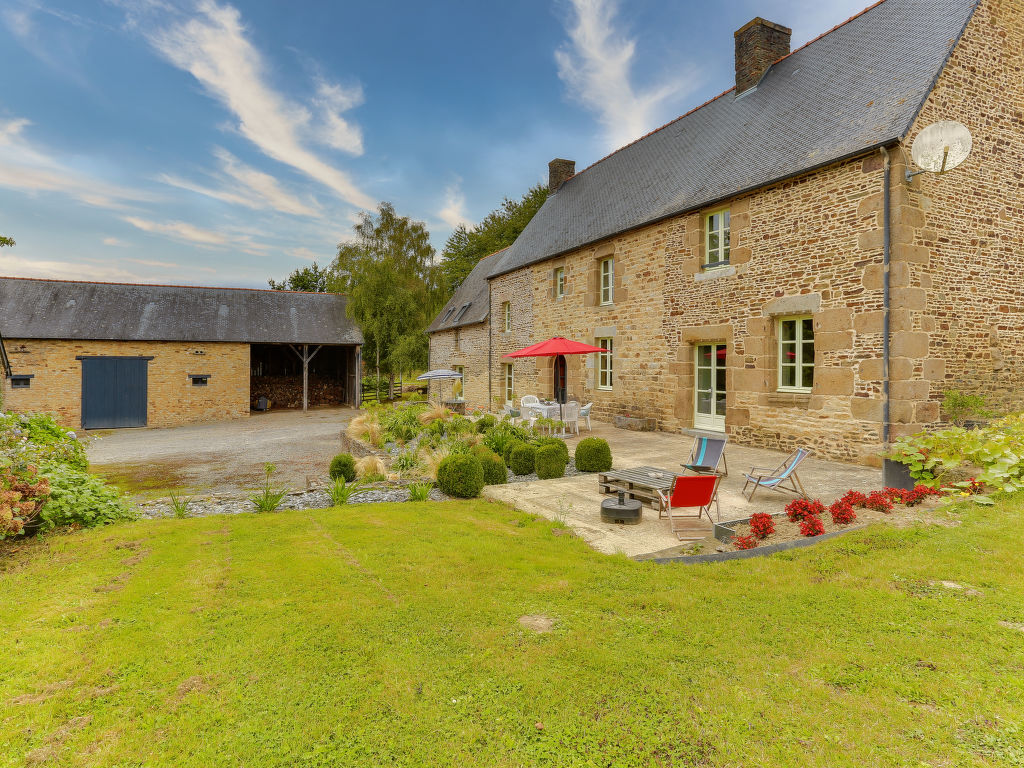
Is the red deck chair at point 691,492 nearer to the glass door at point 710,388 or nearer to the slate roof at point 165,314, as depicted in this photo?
the glass door at point 710,388

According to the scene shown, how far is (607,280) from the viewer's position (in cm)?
1481

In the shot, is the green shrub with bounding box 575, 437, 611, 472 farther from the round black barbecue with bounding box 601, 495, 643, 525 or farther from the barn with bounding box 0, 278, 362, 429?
the barn with bounding box 0, 278, 362, 429

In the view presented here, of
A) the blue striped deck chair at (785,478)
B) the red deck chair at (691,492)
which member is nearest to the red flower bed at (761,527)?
the red deck chair at (691,492)

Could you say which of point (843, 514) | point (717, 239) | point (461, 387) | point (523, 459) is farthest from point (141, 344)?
point (843, 514)

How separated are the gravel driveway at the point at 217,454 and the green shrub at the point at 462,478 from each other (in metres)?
2.97

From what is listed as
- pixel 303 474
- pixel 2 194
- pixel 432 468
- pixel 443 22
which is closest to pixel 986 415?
pixel 432 468

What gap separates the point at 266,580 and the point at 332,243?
29742mm

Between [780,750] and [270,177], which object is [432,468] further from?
[270,177]

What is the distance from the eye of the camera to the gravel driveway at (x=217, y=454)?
988cm

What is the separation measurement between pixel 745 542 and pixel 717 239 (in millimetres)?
8650

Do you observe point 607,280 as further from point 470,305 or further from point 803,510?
point 803,510

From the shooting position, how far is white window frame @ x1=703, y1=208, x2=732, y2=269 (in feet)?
36.0

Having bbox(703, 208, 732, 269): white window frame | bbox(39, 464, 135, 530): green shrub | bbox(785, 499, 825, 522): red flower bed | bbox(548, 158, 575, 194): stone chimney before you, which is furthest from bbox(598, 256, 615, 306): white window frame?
bbox(39, 464, 135, 530): green shrub

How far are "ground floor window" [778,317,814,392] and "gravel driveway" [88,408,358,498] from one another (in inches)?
355
